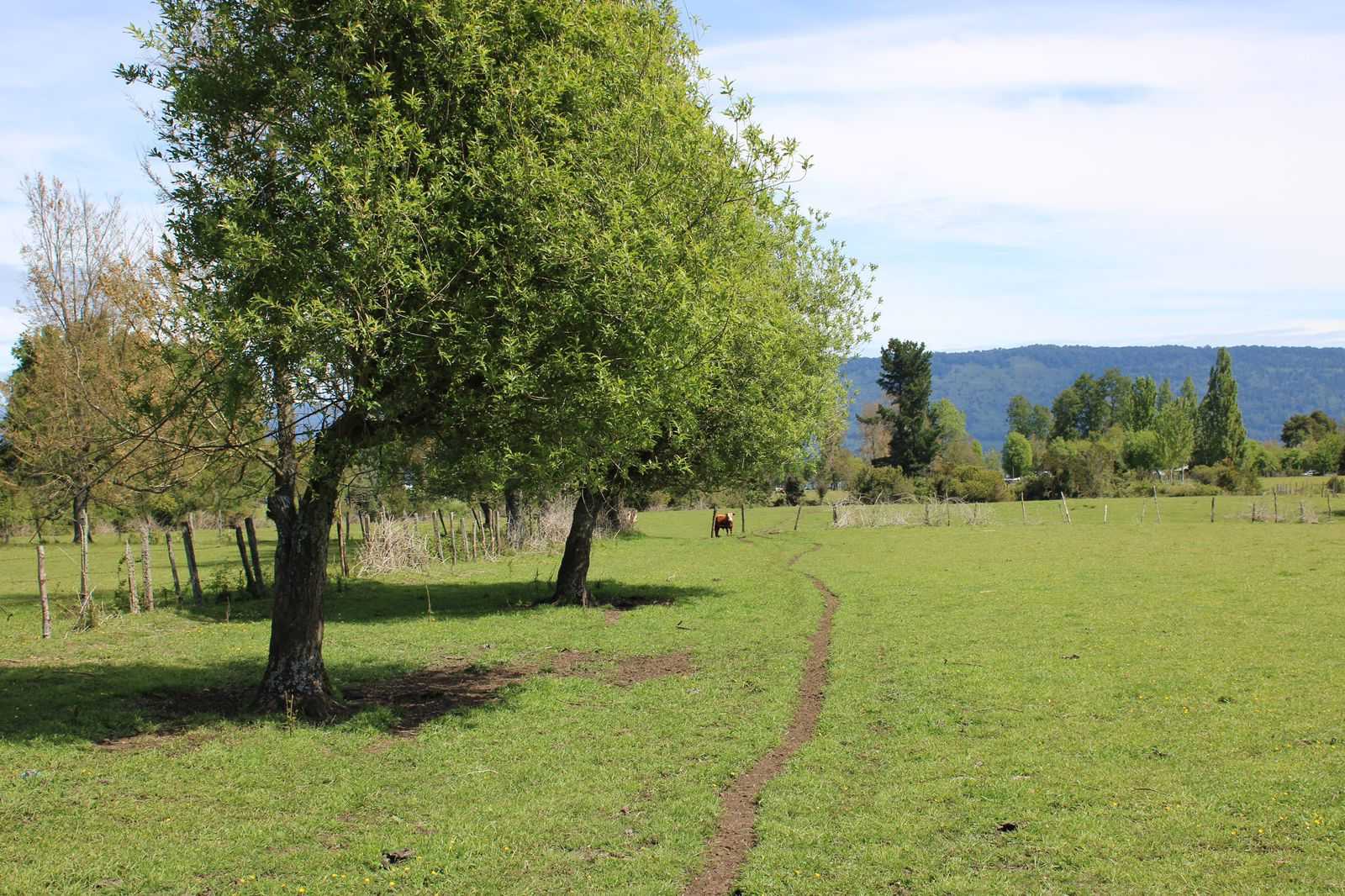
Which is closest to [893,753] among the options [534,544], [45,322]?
[45,322]

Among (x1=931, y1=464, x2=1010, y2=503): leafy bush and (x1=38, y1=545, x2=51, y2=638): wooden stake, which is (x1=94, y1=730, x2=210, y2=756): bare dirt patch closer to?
(x1=38, y1=545, x2=51, y2=638): wooden stake

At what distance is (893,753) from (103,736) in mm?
9434

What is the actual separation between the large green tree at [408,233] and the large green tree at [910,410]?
286 feet

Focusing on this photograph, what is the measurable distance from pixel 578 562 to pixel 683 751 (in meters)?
13.1

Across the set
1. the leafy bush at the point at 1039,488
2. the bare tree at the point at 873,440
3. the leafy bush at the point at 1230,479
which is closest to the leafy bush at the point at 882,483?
the leafy bush at the point at 1039,488

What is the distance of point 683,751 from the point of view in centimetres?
1130

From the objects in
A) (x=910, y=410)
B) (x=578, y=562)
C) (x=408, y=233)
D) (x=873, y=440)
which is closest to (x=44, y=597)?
(x=578, y=562)

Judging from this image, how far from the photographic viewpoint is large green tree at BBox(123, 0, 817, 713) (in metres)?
10.4

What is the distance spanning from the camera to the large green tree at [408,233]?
10.4m

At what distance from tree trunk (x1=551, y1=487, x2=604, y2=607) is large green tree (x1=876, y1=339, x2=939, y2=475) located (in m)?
75.3

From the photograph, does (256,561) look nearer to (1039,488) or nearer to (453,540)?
(453,540)

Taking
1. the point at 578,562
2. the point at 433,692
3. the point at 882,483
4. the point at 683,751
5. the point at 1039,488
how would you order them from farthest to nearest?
1. the point at 882,483
2. the point at 1039,488
3. the point at 578,562
4. the point at 433,692
5. the point at 683,751

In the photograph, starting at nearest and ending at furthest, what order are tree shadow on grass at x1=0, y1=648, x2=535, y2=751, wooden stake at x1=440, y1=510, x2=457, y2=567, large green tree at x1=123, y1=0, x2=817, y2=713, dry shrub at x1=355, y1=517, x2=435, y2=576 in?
large green tree at x1=123, y1=0, x2=817, y2=713 → tree shadow on grass at x1=0, y1=648, x2=535, y2=751 → dry shrub at x1=355, y1=517, x2=435, y2=576 → wooden stake at x1=440, y1=510, x2=457, y2=567

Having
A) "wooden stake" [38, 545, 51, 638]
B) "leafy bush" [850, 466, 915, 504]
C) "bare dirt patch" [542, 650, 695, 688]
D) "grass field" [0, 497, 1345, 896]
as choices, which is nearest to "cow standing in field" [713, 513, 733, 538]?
"grass field" [0, 497, 1345, 896]
